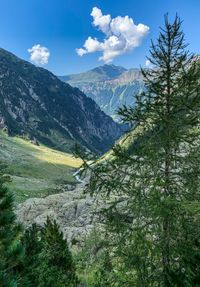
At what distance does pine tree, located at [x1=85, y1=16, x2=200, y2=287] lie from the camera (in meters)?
18.6

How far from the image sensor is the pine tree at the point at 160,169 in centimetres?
1859

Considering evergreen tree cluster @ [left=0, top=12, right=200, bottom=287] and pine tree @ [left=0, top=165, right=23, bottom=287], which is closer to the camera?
pine tree @ [left=0, top=165, right=23, bottom=287]

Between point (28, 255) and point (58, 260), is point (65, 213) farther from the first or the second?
point (28, 255)

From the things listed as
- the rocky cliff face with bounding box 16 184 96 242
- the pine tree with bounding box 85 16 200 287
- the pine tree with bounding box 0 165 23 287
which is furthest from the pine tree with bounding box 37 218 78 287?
the rocky cliff face with bounding box 16 184 96 242

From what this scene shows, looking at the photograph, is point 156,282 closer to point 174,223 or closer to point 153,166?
point 174,223

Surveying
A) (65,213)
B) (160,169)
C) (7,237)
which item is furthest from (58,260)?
(65,213)

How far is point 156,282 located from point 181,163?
18.3 ft

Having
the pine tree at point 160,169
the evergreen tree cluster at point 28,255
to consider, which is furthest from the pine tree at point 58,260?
the pine tree at point 160,169

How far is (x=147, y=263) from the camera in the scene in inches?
744

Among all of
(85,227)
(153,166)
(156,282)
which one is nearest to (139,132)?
(153,166)

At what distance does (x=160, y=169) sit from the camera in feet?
65.3

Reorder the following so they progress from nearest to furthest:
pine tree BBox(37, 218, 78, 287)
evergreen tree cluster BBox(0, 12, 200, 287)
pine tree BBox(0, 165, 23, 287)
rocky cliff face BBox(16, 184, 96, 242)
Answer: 1. pine tree BBox(0, 165, 23, 287)
2. evergreen tree cluster BBox(0, 12, 200, 287)
3. pine tree BBox(37, 218, 78, 287)
4. rocky cliff face BBox(16, 184, 96, 242)

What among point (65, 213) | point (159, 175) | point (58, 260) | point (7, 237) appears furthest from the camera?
point (65, 213)

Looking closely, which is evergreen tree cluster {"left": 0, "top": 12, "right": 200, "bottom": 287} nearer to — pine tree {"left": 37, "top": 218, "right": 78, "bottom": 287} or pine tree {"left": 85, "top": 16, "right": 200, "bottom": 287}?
pine tree {"left": 85, "top": 16, "right": 200, "bottom": 287}
